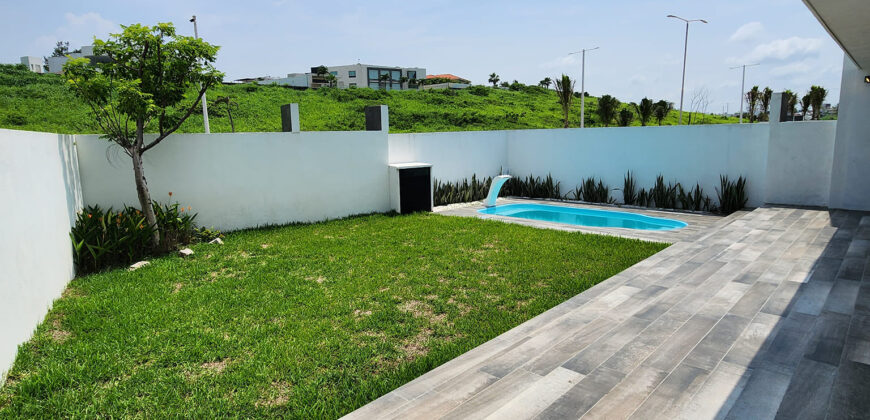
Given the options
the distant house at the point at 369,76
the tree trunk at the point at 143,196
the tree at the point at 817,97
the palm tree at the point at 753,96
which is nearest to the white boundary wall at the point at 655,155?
the tree trunk at the point at 143,196

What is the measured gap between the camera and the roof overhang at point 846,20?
11.3ft

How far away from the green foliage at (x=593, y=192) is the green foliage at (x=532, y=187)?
0.65 m

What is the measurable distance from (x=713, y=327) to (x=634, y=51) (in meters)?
16.7

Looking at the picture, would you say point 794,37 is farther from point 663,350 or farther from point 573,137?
point 663,350

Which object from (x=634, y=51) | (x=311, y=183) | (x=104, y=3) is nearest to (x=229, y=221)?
(x=311, y=183)

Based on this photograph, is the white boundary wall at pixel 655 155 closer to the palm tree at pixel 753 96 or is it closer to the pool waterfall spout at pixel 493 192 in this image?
the pool waterfall spout at pixel 493 192

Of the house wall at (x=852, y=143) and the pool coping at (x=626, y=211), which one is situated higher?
the house wall at (x=852, y=143)

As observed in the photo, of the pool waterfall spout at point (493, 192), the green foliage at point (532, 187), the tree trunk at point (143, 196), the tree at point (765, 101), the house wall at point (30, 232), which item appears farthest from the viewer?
the tree at point (765, 101)

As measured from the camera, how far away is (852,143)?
24.0 ft

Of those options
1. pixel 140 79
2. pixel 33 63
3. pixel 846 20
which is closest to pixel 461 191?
pixel 140 79

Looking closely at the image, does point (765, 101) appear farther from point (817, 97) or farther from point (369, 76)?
point (369, 76)

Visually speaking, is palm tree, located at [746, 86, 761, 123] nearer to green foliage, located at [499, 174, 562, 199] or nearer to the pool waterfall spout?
green foliage, located at [499, 174, 562, 199]

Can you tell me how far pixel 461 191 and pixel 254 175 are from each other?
16.4ft

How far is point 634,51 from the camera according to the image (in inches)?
687
